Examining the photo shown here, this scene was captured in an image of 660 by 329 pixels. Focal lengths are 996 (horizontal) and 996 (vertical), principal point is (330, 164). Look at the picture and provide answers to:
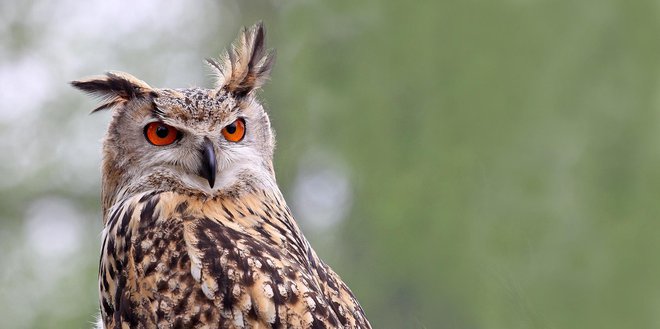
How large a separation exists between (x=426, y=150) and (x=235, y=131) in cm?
360

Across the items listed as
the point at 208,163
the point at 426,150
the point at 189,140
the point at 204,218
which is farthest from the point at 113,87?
the point at 426,150

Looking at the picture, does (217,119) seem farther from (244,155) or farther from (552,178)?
(552,178)

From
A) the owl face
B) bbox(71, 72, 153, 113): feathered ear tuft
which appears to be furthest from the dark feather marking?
bbox(71, 72, 153, 113): feathered ear tuft

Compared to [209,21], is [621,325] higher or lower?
lower

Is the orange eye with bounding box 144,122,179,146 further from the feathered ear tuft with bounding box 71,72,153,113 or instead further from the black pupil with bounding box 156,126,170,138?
the feathered ear tuft with bounding box 71,72,153,113

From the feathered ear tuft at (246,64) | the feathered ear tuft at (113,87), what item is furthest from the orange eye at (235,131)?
the feathered ear tuft at (113,87)

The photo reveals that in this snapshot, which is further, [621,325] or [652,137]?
[652,137]

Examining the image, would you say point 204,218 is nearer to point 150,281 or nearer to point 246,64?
point 150,281

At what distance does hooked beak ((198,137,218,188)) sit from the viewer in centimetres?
319

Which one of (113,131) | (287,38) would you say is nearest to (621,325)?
(113,131)

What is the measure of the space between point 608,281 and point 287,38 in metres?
6.60

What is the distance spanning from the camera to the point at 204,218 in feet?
10.1

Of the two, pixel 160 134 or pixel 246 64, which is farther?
pixel 246 64

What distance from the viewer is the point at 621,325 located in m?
4.02
